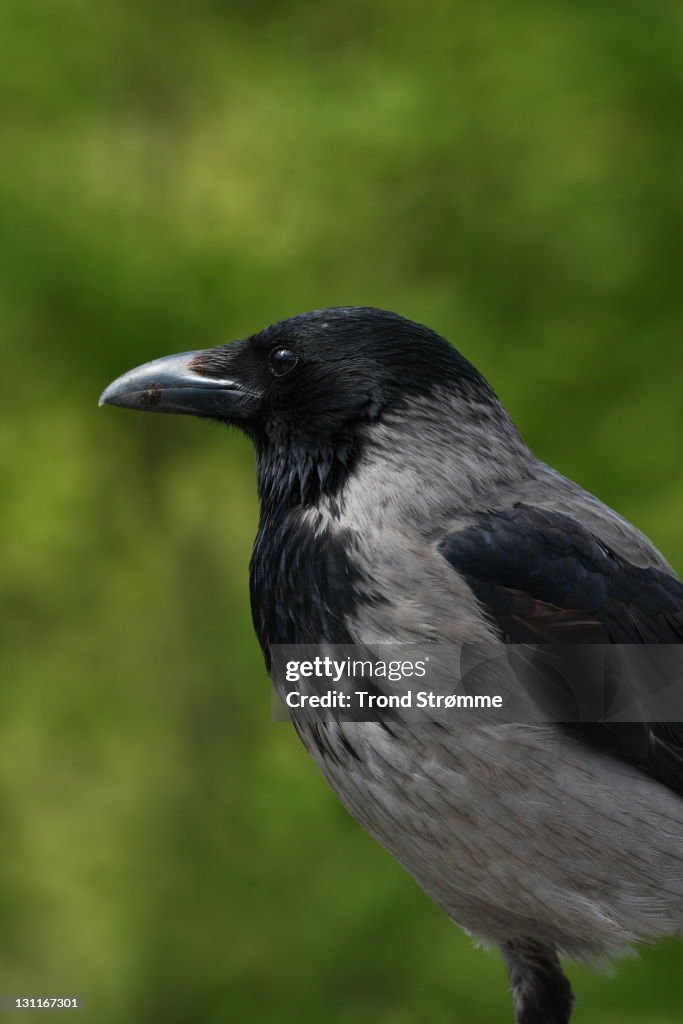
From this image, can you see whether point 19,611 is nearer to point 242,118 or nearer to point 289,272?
point 289,272

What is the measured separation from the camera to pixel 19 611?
6352 millimetres

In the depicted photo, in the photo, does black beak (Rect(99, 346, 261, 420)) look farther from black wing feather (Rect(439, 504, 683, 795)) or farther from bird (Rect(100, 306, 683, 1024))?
black wing feather (Rect(439, 504, 683, 795))

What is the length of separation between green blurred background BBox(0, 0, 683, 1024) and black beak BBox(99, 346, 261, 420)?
9.40 ft

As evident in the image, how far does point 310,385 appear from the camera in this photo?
8.95ft

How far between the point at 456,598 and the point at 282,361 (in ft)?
2.36

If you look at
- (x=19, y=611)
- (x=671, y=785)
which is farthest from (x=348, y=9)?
(x=671, y=785)

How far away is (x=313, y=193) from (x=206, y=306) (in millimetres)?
757

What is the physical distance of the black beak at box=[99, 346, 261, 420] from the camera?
2.80 meters

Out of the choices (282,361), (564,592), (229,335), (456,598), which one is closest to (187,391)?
(282,361)

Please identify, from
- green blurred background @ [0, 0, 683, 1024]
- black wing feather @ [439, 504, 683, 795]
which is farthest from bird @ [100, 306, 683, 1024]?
green blurred background @ [0, 0, 683, 1024]

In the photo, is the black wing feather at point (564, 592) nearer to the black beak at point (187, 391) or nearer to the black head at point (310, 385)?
the black head at point (310, 385)

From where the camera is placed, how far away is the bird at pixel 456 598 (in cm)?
239

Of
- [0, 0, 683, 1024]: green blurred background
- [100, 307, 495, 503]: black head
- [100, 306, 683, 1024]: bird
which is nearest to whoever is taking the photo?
[100, 306, 683, 1024]: bird

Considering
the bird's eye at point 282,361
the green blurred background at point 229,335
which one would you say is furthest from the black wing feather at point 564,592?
the green blurred background at point 229,335
